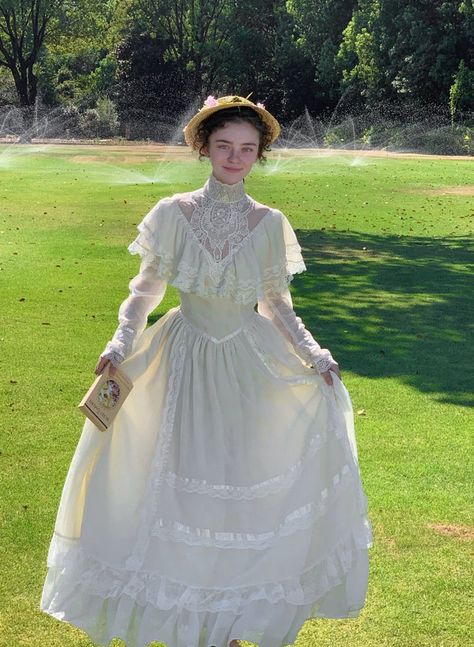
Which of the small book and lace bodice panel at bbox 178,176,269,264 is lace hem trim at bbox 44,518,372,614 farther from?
lace bodice panel at bbox 178,176,269,264

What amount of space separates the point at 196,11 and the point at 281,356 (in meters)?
55.1

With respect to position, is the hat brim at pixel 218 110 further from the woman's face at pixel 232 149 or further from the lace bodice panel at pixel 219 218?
the lace bodice panel at pixel 219 218

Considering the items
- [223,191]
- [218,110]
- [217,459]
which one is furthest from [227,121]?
[217,459]

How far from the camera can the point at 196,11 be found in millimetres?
56688

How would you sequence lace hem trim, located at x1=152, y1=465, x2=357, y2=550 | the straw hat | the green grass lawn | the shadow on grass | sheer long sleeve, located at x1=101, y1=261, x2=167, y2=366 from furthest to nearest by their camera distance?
the shadow on grass < the green grass lawn < the straw hat < sheer long sleeve, located at x1=101, y1=261, x2=167, y2=366 < lace hem trim, located at x1=152, y1=465, x2=357, y2=550

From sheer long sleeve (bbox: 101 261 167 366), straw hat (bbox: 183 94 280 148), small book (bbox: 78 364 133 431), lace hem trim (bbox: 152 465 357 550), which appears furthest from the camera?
straw hat (bbox: 183 94 280 148)

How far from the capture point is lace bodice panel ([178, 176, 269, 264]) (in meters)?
4.28

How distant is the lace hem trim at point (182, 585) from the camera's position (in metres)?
3.89

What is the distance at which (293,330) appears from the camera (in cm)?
438

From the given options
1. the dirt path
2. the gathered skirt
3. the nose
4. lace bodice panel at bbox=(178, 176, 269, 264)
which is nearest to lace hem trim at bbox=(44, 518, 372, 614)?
the gathered skirt

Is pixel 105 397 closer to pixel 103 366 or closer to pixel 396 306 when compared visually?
pixel 103 366

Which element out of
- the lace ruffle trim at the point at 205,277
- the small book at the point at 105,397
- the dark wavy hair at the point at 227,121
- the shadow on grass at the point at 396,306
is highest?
the dark wavy hair at the point at 227,121

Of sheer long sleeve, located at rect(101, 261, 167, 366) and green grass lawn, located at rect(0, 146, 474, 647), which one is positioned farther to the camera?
green grass lawn, located at rect(0, 146, 474, 647)

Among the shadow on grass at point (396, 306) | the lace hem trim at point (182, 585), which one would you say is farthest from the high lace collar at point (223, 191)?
the shadow on grass at point (396, 306)
